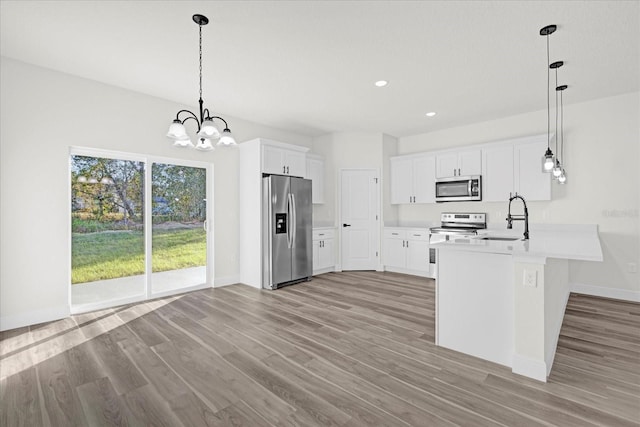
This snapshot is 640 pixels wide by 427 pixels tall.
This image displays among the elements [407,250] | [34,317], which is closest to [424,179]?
[407,250]

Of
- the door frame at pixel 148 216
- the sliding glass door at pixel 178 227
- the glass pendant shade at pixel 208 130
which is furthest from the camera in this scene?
the sliding glass door at pixel 178 227

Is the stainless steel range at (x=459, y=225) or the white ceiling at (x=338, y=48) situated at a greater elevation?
the white ceiling at (x=338, y=48)

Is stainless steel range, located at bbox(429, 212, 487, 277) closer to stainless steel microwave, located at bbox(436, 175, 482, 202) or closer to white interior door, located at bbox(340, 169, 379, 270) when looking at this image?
stainless steel microwave, located at bbox(436, 175, 482, 202)

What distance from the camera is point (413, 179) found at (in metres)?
6.00

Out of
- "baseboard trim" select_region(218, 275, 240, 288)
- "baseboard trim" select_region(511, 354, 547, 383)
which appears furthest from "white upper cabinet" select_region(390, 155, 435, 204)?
"baseboard trim" select_region(511, 354, 547, 383)

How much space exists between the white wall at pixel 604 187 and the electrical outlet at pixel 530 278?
322 cm

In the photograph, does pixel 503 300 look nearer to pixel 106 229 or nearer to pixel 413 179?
pixel 413 179

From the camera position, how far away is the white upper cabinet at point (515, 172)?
459 cm

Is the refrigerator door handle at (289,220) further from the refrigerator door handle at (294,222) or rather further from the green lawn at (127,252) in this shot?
the green lawn at (127,252)

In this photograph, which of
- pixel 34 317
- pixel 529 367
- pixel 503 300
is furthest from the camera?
pixel 34 317

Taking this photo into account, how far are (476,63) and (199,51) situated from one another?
2935 millimetres

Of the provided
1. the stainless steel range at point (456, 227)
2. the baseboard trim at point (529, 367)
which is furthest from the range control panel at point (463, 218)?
the baseboard trim at point (529, 367)

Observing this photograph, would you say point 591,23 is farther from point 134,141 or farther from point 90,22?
point 134,141

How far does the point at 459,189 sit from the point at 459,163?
0.48 metres
